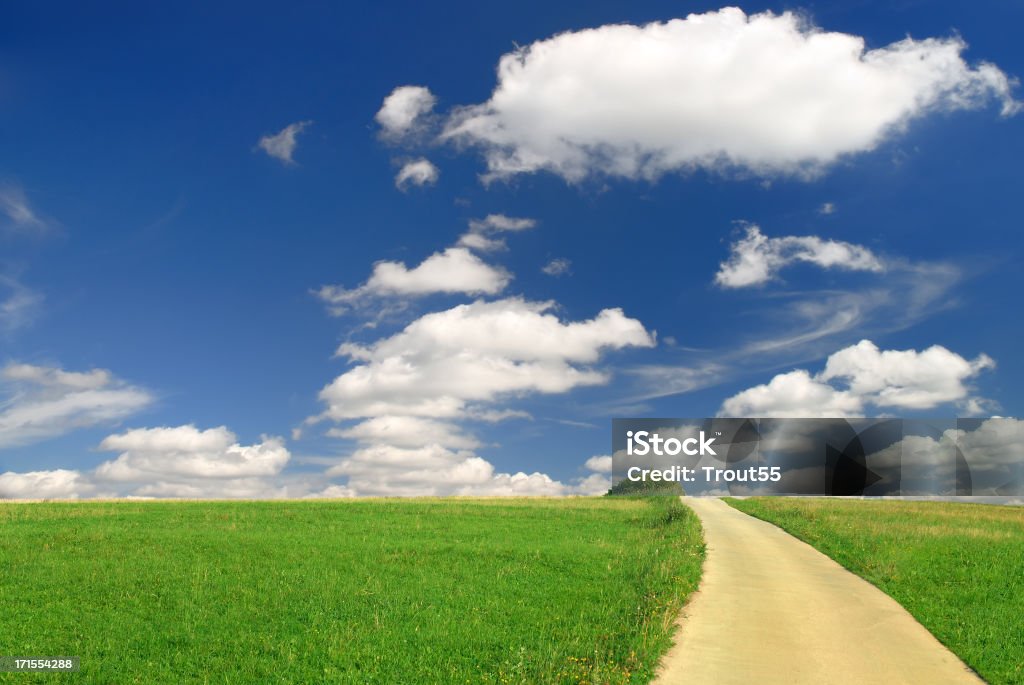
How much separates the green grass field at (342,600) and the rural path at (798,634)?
0.97m

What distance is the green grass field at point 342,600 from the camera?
17.5 metres

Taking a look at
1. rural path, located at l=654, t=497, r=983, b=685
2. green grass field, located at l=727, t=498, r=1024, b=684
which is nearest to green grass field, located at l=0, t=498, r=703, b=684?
rural path, located at l=654, t=497, r=983, b=685

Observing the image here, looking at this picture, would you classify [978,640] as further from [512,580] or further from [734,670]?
[512,580]

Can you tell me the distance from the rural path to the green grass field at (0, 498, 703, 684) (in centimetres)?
97

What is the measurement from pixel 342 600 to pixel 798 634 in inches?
535

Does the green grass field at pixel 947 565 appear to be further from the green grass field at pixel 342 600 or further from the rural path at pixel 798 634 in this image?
the green grass field at pixel 342 600

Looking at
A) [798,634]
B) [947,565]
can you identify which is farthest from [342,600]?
[947,565]

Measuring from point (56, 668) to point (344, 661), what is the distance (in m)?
7.17

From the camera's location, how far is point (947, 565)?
1124 inches

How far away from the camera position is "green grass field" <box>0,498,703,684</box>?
1755 centimetres

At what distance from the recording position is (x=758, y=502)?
200 ft

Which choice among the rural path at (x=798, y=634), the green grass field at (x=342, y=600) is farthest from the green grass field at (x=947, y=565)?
the green grass field at (x=342, y=600)

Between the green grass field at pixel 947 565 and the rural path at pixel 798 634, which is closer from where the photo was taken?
the rural path at pixel 798 634

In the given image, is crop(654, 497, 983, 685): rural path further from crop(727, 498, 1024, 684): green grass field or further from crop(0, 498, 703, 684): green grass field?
crop(0, 498, 703, 684): green grass field
